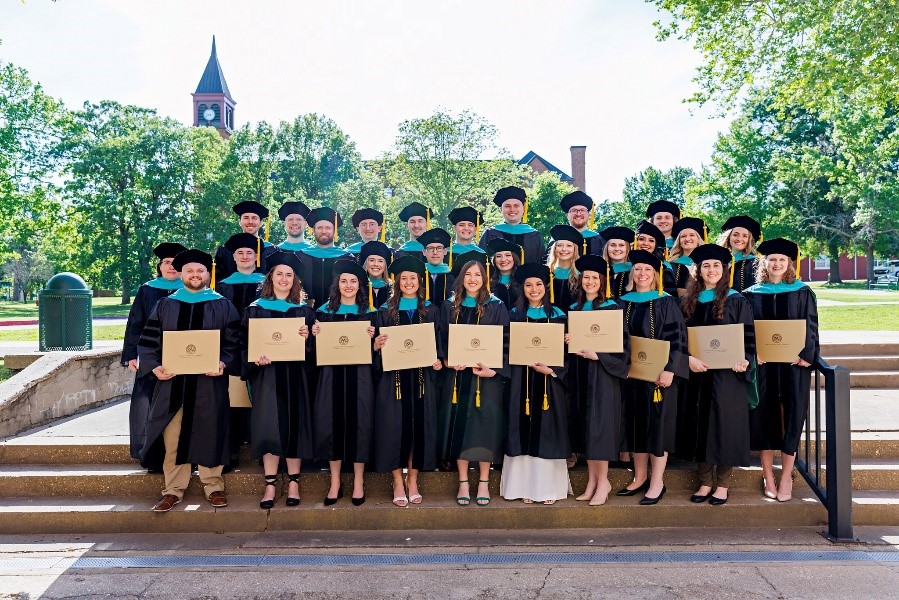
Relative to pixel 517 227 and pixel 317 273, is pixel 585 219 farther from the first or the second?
pixel 317 273

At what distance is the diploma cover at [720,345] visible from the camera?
502cm

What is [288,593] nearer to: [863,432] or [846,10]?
[863,432]

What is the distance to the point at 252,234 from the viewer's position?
6.24 metres

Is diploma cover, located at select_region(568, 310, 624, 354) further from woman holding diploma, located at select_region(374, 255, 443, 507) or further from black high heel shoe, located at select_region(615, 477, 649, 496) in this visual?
black high heel shoe, located at select_region(615, 477, 649, 496)

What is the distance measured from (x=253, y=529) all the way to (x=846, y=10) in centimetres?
1238

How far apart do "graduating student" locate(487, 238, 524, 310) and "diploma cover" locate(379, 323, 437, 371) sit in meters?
1.04

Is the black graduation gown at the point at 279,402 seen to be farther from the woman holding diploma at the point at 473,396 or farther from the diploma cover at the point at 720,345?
the diploma cover at the point at 720,345

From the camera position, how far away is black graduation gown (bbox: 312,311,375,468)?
5.19m

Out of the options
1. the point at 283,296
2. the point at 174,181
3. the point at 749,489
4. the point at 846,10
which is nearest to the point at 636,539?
the point at 749,489

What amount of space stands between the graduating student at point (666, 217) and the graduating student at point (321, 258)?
127 inches

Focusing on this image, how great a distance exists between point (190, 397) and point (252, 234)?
173 centimetres

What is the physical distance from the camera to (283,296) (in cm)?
529

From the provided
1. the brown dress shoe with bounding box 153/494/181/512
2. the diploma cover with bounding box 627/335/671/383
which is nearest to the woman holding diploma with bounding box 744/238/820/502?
the diploma cover with bounding box 627/335/671/383

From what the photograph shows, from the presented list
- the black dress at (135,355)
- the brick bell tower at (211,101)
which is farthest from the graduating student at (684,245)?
the brick bell tower at (211,101)
